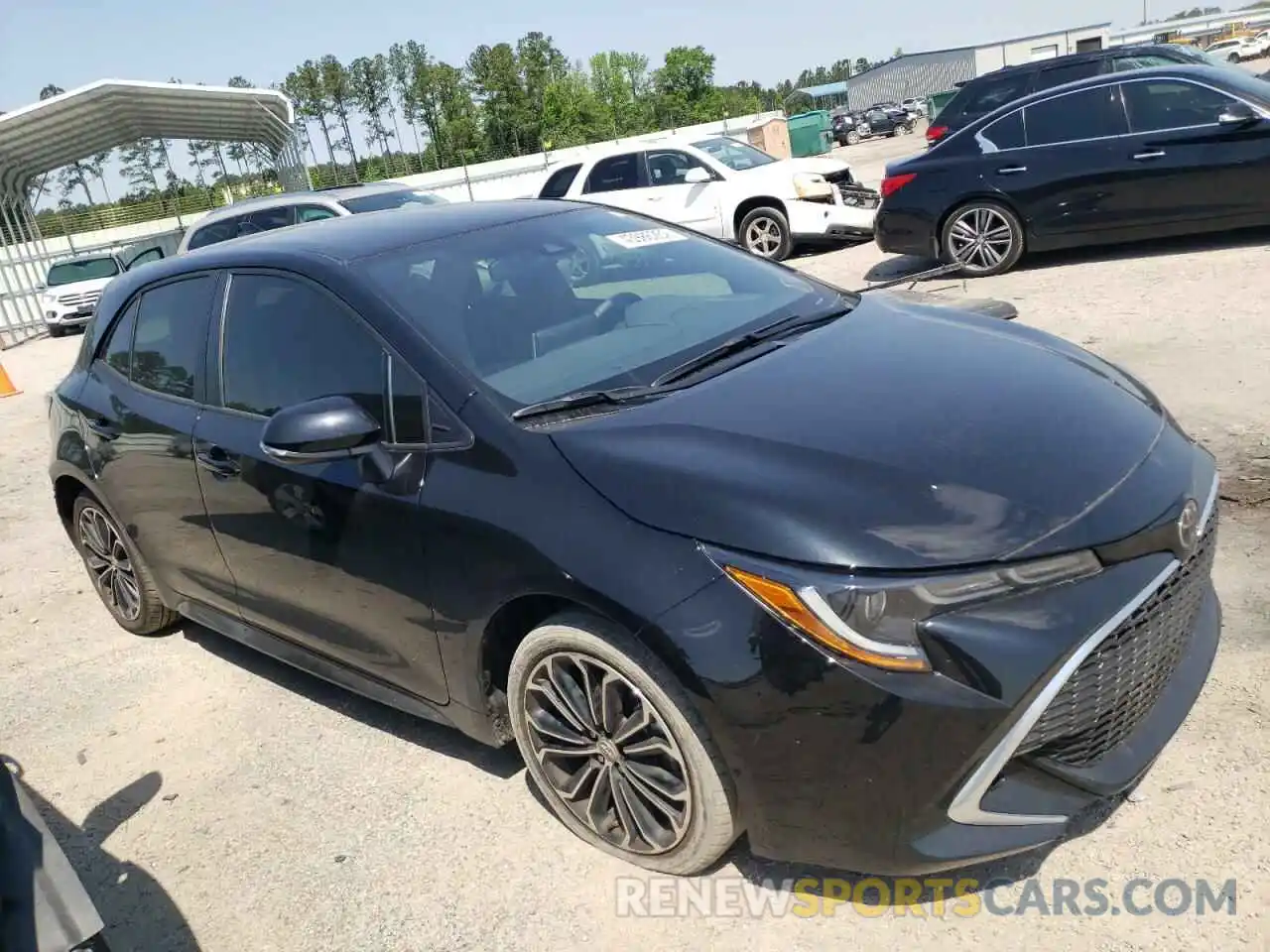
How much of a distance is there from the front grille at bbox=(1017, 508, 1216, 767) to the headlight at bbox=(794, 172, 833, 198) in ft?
33.2

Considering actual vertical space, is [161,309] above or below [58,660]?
above

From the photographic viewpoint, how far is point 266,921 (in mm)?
2809

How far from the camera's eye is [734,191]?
1216 cm

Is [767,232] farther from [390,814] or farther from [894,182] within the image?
[390,814]

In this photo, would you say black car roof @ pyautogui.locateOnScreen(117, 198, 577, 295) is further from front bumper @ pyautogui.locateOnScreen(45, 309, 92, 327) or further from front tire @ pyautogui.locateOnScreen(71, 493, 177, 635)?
front bumper @ pyautogui.locateOnScreen(45, 309, 92, 327)

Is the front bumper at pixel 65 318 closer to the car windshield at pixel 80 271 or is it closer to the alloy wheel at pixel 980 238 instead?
the car windshield at pixel 80 271

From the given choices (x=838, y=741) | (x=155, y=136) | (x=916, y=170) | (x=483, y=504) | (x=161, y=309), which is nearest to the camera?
(x=838, y=741)

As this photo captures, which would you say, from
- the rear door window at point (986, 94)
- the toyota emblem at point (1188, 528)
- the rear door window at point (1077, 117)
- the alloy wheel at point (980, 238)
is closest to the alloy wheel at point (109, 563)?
the toyota emblem at point (1188, 528)

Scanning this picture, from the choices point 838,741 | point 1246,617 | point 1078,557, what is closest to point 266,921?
point 838,741

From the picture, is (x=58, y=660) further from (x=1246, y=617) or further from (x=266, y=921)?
(x=1246, y=617)

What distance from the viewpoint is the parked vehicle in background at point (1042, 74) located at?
1236cm

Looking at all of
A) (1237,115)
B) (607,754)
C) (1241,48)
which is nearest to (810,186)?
(1237,115)

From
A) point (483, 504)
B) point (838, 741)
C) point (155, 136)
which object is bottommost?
point (838, 741)

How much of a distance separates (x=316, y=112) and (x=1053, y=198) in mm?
74395
